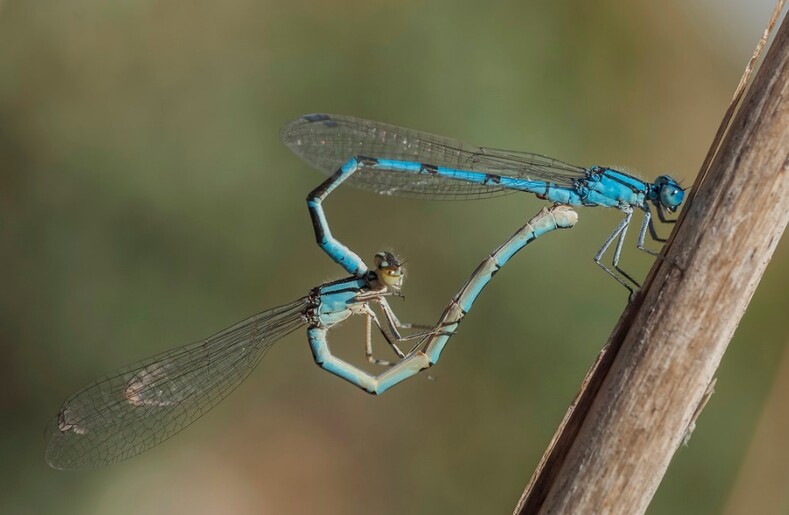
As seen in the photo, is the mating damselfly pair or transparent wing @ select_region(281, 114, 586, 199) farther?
transparent wing @ select_region(281, 114, 586, 199)

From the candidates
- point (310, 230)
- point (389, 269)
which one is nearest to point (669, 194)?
point (389, 269)

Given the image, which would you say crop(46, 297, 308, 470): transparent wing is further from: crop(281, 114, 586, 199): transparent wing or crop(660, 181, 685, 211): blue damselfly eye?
crop(660, 181, 685, 211): blue damselfly eye

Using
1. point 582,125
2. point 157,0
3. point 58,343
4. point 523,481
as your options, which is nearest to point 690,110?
point 582,125

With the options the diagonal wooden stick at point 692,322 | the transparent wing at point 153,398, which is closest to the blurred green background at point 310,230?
the transparent wing at point 153,398

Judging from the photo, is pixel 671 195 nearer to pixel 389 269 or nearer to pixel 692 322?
pixel 389 269

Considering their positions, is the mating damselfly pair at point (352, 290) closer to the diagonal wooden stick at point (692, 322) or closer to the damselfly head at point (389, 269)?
the damselfly head at point (389, 269)

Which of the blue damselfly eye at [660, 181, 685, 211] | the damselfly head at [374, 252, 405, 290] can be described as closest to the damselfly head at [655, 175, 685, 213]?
the blue damselfly eye at [660, 181, 685, 211]

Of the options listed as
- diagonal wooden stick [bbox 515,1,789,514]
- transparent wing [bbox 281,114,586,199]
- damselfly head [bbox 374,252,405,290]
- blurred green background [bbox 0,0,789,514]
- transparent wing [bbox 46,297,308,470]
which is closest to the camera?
diagonal wooden stick [bbox 515,1,789,514]
